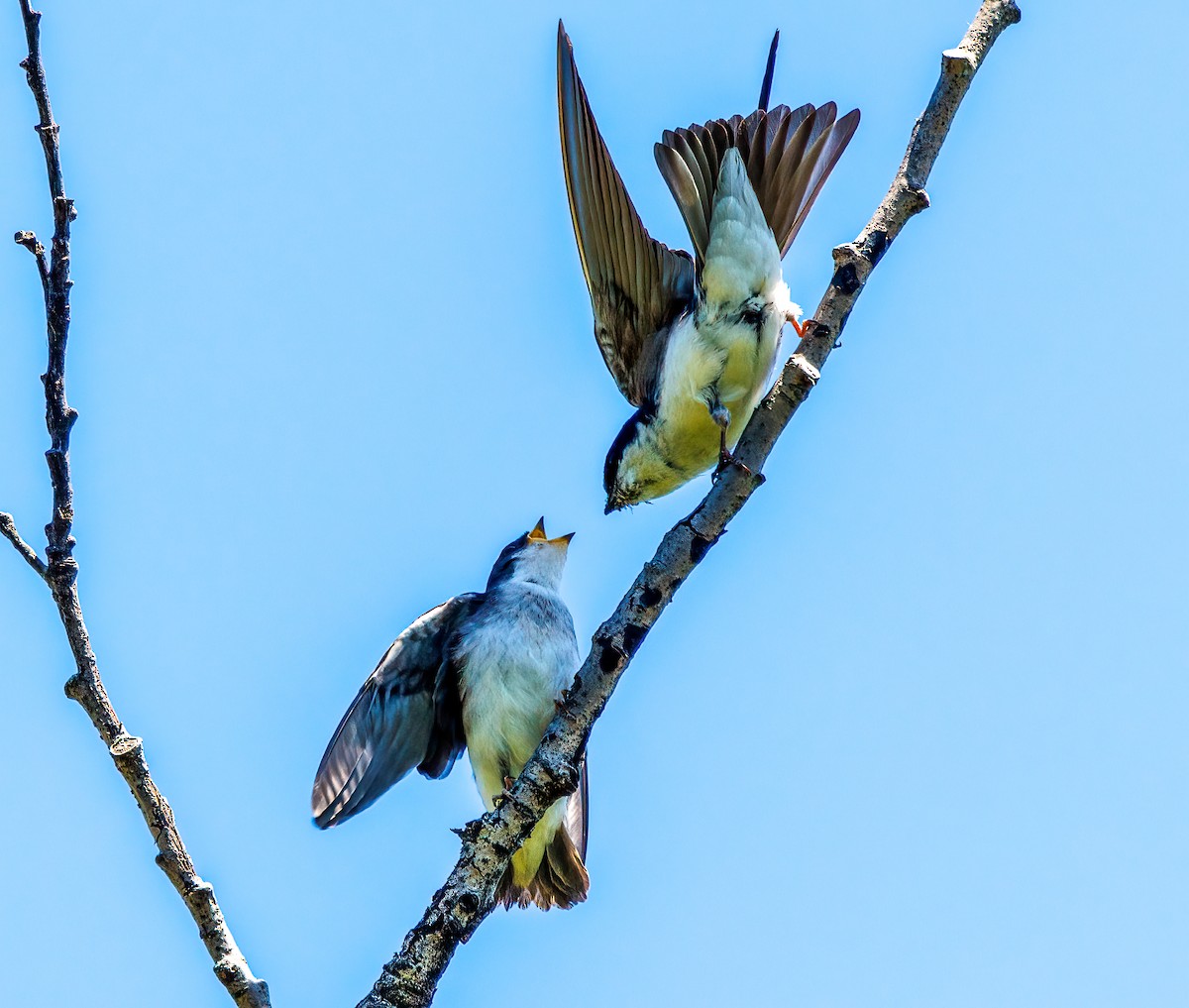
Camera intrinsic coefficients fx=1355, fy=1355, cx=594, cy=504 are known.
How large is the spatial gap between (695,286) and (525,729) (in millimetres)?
2298

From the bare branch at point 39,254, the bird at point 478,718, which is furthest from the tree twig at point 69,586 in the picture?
the bird at point 478,718

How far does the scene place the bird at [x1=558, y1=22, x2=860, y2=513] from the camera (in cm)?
636

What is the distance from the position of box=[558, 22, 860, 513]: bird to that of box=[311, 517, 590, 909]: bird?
52.9 inches

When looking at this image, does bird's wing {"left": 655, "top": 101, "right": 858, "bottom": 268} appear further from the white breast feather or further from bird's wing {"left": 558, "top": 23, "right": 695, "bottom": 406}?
bird's wing {"left": 558, "top": 23, "right": 695, "bottom": 406}

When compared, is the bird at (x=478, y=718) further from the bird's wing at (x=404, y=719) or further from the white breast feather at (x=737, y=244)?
the white breast feather at (x=737, y=244)

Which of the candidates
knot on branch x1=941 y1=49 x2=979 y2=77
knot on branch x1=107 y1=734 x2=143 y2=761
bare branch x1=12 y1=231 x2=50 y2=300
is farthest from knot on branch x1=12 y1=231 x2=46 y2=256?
knot on branch x1=941 y1=49 x2=979 y2=77

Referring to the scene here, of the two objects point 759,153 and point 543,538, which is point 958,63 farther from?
point 543,538

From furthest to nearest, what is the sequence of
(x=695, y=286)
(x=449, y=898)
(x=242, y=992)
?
(x=695, y=286)
(x=449, y=898)
(x=242, y=992)

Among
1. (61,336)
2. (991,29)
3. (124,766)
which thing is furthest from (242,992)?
(991,29)

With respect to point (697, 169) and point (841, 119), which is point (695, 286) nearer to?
point (697, 169)

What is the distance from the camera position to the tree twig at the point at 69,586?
347 cm

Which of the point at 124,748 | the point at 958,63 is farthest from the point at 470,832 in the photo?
the point at 958,63

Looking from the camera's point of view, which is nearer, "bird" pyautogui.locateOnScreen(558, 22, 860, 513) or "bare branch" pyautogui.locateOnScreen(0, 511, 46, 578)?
"bare branch" pyautogui.locateOnScreen(0, 511, 46, 578)

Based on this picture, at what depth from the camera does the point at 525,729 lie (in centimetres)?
632
